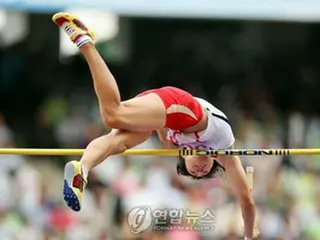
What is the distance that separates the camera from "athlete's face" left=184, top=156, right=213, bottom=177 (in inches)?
379

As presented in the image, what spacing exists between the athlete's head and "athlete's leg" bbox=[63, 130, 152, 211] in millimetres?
484

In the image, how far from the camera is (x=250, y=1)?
15969mm

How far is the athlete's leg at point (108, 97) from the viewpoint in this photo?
8.91m

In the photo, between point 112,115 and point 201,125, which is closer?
point 112,115

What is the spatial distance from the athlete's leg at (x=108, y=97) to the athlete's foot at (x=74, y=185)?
0.49m

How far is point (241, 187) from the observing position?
9891 millimetres

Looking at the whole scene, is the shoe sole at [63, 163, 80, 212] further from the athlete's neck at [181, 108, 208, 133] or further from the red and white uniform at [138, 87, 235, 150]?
the athlete's neck at [181, 108, 208, 133]

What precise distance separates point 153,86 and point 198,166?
317 inches

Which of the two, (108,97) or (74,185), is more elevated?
(108,97)

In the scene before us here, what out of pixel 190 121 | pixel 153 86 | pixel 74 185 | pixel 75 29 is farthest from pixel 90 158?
pixel 153 86

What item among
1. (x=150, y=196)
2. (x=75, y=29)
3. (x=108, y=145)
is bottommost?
(x=108, y=145)

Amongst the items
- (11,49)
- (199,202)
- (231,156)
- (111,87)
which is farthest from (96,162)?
(11,49)

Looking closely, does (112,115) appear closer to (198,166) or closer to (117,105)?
(117,105)

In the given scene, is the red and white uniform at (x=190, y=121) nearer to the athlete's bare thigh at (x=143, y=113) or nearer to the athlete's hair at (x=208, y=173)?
the athlete's bare thigh at (x=143, y=113)
